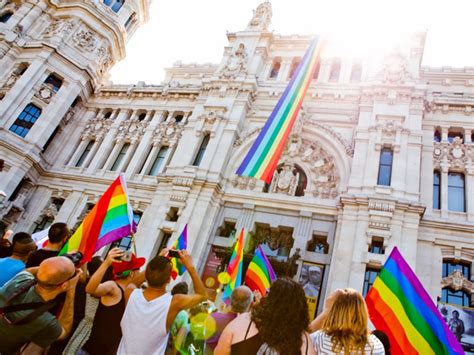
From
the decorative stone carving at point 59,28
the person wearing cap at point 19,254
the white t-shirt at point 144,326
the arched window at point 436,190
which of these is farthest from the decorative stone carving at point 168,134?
the white t-shirt at point 144,326

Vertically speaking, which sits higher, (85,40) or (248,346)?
(85,40)

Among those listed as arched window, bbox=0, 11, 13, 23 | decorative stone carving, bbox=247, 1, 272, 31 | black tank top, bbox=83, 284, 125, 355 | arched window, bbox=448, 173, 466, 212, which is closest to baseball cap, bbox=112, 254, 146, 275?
black tank top, bbox=83, 284, 125, 355

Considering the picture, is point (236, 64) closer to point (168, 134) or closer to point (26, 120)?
point (168, 134)

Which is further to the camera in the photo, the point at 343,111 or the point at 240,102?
the point at 240,102

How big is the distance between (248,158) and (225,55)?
53.7 ft

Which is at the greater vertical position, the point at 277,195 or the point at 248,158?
the point at 277,195

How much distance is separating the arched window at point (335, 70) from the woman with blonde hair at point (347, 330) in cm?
2039

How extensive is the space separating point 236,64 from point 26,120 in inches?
586

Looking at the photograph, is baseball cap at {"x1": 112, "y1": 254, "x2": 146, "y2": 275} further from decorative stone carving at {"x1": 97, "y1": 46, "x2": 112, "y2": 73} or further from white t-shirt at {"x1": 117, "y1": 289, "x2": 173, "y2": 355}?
decorative stone carving at {"x1": 97, "y1": 46, "x2": 112, "y2": 73}

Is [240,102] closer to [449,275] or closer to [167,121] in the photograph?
[167,121]

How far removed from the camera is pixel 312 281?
A: 49.6ft

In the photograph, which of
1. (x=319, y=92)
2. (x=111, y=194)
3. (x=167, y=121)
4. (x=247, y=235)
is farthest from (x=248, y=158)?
(x=167, y=121)

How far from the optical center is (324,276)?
15188 millimetres

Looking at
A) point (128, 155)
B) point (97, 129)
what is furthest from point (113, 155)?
point (97, 129)
